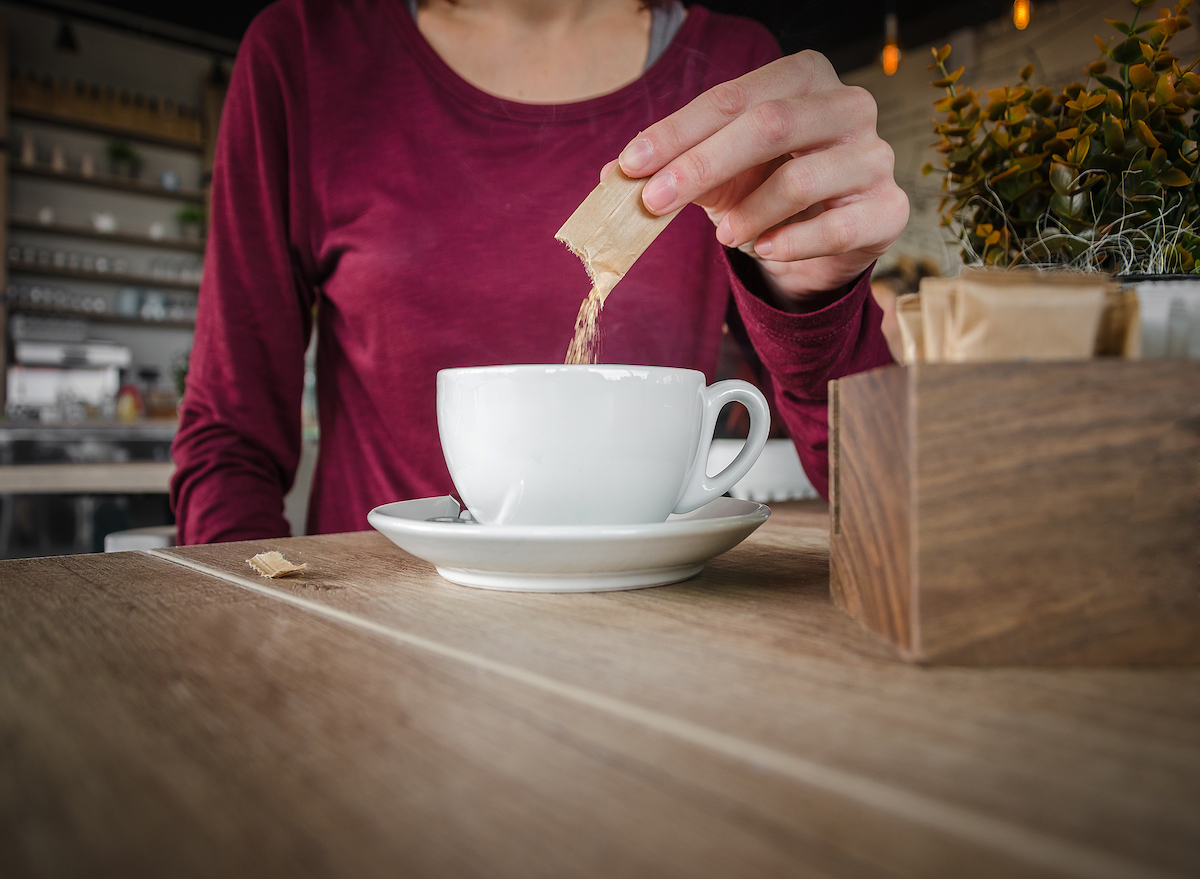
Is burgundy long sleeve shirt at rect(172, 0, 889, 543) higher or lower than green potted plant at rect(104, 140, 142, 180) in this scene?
lower

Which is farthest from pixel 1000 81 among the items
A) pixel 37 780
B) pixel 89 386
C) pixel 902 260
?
pixel 89 386

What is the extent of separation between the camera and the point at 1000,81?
3.53 metres

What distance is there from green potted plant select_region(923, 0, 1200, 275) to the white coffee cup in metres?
0.33

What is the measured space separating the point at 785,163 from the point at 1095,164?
243mm

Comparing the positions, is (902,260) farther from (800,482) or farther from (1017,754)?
(1017,754)

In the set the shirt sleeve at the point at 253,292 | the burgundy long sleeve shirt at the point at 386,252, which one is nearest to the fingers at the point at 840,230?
the burgundy long sleeve shirt at the point at 386,252

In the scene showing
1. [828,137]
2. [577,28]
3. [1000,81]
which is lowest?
[828,137]

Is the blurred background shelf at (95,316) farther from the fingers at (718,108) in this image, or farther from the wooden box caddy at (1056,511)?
the wooden box caddy at (1056,511)

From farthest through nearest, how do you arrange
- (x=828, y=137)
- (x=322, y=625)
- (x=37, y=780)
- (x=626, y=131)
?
(x=626, y=131), (x=828, y=137), (x=322, y=625), (x=37, y=780)

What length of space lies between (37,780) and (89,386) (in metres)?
4.97

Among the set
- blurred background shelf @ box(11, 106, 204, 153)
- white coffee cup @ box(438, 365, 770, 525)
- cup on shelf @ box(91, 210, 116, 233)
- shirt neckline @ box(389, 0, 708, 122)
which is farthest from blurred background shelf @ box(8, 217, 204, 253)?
white coffee cup @ box(438, 365, 770, 525)

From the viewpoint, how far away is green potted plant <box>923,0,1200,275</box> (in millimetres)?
537

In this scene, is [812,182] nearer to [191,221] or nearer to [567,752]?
[567,752]

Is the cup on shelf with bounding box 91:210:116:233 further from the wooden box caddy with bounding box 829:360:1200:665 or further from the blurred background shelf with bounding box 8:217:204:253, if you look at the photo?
the wooden box caddy with bounding box 829:360:1200:665
